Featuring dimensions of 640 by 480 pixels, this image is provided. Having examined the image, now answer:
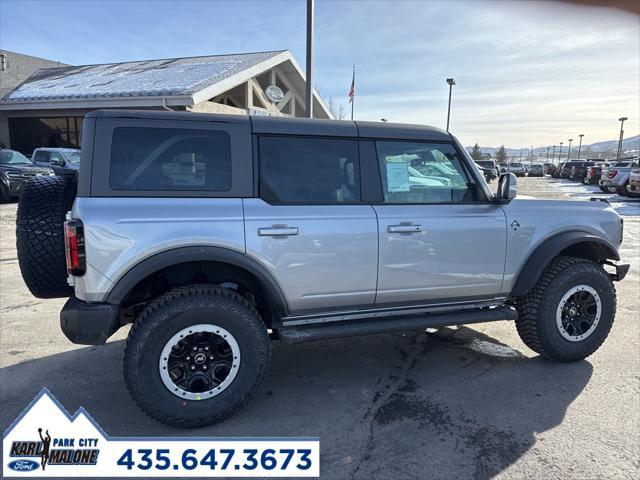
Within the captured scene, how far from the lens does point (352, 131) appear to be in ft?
11.6

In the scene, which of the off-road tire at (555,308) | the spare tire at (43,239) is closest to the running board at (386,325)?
the off-road tire at (555,308)

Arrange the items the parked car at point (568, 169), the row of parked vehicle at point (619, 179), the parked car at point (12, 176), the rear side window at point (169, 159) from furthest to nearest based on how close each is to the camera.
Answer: the parked car at point (568, 169)
the row of parked vehicle at point (619, 179)
the parked car at point (12, 176)
the rear side window at point (169, 159)

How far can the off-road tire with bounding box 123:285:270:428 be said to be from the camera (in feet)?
9.62

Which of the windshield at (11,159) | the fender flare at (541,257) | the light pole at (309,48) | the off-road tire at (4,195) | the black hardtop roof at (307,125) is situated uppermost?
the light pole at (309,48)

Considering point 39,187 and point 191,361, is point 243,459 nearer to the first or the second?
point 191,361

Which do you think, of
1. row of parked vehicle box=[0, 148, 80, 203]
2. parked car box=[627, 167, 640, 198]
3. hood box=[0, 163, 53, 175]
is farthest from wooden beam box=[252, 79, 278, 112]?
parked car box=[627, 167, 640, 198]

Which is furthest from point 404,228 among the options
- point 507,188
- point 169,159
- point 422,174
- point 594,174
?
point 594,174

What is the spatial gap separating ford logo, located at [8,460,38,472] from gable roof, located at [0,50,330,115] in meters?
14.2

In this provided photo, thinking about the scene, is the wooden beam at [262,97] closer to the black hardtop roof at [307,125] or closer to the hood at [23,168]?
the hood at [23,168]

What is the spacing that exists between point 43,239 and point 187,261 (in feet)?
3.23

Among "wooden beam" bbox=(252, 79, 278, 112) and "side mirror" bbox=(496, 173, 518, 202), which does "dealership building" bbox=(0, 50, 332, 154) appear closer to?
"wooden beam" bbox=(252, 79, 278, 112)

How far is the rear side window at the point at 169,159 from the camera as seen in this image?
9.80 feet

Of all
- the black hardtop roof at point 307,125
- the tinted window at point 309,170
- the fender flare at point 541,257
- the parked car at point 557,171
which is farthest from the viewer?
the parked car at point 557,171

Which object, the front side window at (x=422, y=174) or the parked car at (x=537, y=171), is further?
the parked car at (x=537, y=171)
